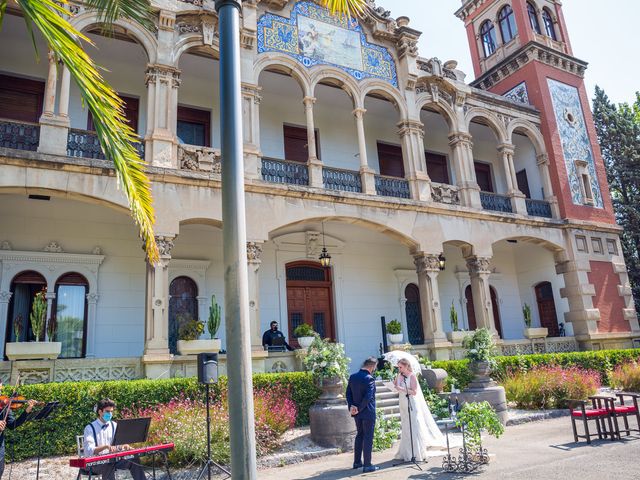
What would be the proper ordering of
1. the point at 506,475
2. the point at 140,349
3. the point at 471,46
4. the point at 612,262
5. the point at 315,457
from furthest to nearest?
the point at 471,46, the point at 612,262, the point at 140,349, the point at 315,457, the point at 506,475

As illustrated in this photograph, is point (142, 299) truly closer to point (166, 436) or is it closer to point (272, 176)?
point (272, 176)

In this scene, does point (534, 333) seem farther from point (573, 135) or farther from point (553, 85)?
point (553, 85)

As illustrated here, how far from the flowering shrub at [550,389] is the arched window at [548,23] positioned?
16600 mm

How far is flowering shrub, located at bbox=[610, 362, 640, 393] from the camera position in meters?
15.0

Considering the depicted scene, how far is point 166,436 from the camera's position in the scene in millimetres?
8672

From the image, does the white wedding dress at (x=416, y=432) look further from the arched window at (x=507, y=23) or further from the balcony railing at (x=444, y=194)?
the arched window at (x=507, y=23)

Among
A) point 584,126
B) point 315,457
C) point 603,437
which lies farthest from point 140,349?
point 584,126

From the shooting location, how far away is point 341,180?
15211 millimetres

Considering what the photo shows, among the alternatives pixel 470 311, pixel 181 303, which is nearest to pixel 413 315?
pixel 470 311

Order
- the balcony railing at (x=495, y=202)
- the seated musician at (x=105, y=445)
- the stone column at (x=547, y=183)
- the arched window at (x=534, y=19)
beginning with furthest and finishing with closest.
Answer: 1. the arched window at (x=534, y=19)
2. the stone column at (x=547, y=183)
3. the balcony railing at (x=495, y=202)
4. the seated musician at (x=105, y=445)

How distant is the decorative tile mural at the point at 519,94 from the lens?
21.5 m

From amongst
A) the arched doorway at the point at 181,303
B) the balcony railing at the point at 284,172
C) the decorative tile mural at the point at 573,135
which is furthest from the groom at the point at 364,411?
the decorative tile mural at the point at 573,135

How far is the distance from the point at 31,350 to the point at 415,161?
12062 millimetres

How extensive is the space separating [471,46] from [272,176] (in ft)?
52.6
